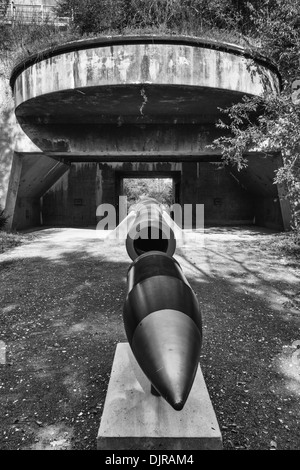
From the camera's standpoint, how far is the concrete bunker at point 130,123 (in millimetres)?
9508

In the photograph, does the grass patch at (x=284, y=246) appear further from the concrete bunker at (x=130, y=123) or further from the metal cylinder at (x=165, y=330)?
the metal cylinder at (x=165, y=330)

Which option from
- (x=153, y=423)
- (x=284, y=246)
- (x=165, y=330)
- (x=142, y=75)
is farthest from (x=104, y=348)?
(x=284, y=246)

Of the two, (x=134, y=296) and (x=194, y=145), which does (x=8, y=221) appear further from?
(x=134, y=296)

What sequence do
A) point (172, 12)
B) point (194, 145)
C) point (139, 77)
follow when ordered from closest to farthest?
1. point (139, 77)
2. point (172, 12)
3. point (194, 145)

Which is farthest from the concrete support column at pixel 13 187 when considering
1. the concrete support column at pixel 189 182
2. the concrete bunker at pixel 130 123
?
the concrete support column at pixel 189 182

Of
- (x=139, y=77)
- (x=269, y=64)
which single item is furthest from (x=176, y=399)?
(x=269, y=64)

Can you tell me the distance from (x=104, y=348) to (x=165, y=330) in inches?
100

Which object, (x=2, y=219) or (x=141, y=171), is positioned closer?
(x=2, y=219)

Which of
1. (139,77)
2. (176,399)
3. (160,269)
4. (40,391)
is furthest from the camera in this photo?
(139,77)

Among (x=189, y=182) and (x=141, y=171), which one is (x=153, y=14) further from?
(x=189, y=182)

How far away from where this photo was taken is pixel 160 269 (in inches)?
102

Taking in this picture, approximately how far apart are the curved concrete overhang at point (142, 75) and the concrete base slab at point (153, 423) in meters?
8.95

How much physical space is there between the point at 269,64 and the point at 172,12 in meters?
4.16

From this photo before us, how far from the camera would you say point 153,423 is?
2473 millimetres
